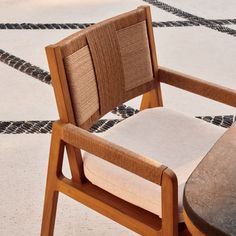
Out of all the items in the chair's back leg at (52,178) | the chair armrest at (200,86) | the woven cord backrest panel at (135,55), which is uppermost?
the woven cord backrest panel at (135,55)

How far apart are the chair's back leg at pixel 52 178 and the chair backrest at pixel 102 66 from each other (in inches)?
3.0

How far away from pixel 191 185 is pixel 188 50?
107 inches

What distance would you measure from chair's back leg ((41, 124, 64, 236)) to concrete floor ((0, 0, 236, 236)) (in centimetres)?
32

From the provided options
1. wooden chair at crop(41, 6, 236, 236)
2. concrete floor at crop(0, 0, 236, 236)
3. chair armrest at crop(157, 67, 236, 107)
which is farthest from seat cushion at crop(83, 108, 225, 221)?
concrete floor at crop(0, 0, 236, 236)

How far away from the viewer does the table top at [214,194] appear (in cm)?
95

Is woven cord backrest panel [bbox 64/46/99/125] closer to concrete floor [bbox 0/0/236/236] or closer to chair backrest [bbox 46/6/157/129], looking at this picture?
chair backrest [bbox 46/6/157/129]

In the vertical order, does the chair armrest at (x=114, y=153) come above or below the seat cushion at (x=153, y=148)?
above

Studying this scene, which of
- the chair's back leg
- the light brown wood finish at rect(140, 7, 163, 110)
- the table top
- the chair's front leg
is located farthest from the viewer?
the light brown wood finish at rect(140, 7, 163, 110)

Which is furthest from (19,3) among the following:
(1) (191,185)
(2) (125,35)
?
(1) (191,185)

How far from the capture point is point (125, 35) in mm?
1760

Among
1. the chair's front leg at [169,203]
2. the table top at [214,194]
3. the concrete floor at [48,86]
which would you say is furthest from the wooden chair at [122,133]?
the concrete floor at [48,86]

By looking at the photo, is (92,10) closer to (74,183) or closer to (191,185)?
(74,183)

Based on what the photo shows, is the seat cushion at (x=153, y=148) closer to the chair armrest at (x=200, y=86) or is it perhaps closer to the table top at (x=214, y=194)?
the chair armrest at (x=200, y=86)

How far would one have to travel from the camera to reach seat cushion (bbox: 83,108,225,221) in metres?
1.54
